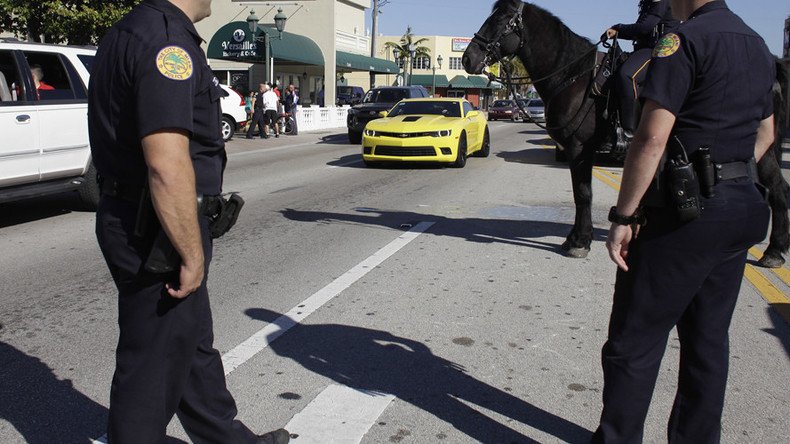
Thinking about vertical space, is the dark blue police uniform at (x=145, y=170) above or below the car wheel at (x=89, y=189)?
above

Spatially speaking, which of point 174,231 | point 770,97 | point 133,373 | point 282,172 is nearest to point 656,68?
point 770,97

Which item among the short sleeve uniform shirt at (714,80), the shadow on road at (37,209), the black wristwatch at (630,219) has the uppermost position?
the short sleeve uniform shirt at (714,80)

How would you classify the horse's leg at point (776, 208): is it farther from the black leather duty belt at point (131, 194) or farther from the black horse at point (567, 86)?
the black leather duty belt at point (131, 194)

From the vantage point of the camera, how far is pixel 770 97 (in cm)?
282

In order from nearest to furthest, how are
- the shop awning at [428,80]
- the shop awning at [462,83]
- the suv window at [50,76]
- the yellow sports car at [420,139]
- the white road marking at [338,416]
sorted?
the white road marking at [338,416] < the suv window at [50,76] < the yellow sports car at [420,139] < the shop awning at [462,83] < the shop awning at [428,80]

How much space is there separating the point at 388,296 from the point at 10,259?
3.63 metres

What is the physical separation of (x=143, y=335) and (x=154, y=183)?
20.2 inches

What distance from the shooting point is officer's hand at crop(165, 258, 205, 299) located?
2289 mm

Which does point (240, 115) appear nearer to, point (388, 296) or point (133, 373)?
point (388, 296)

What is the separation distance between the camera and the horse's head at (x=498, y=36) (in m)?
7.29

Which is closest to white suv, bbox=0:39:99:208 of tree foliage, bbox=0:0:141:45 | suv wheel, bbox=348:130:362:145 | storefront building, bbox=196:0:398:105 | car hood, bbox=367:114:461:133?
car hood, bbox=367:114:461:133

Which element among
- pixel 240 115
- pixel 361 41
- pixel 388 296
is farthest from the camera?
pixel 361 41

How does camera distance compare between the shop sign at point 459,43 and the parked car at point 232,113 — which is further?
the shop sign at point 459,43

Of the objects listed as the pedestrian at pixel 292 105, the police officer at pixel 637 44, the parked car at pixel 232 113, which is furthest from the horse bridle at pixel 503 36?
the pedestrian at pixel 292 105
